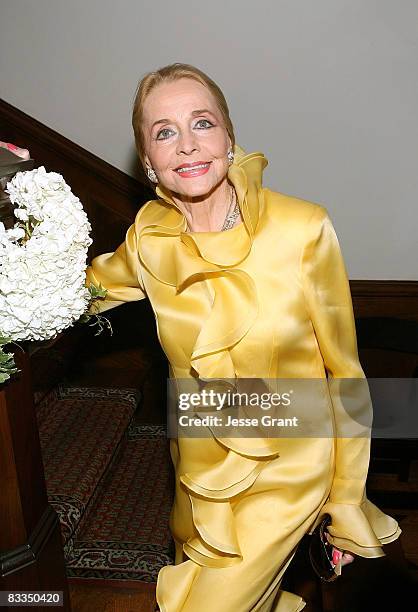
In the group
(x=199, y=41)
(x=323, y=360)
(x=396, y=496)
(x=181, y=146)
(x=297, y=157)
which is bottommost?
(x=396, y=496)

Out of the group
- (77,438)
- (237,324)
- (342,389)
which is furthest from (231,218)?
(77,438)

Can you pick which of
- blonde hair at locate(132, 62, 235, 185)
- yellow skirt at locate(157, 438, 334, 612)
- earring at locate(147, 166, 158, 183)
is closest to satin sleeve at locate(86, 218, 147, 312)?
earring at locate(147, 166, 158, 183)

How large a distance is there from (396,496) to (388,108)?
1796 mm

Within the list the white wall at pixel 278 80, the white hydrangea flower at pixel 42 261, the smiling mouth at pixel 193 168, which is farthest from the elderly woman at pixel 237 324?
the white wall at pixel 278 80

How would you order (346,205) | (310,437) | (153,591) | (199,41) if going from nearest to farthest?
1. (310,437)
2. (153,591)
3. (199,41)
4. (346,205)

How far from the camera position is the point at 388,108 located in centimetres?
350

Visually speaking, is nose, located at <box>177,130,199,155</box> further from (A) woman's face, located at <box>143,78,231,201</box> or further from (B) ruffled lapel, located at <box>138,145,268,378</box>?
(B) ruffled lapel, located at <box>138,145,268,378</box>

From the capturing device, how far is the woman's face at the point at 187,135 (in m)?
1.85

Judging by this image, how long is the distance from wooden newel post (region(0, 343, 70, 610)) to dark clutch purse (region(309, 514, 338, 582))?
736mm

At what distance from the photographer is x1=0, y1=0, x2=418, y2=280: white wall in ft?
11.2

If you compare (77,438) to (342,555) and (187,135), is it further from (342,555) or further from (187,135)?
(187,135)

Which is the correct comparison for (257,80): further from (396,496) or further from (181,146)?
(396,496)

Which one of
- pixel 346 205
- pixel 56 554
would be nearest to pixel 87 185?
pixel 346 205

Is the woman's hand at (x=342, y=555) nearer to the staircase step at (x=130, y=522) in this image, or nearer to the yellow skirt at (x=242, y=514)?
the yellow skirt at (x=242, y=514)
